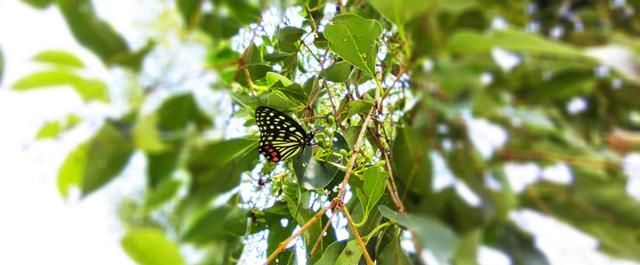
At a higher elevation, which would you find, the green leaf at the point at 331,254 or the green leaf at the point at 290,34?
the green leaf at the point at 290,34

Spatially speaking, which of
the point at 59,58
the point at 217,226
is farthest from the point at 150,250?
the point at 59,58

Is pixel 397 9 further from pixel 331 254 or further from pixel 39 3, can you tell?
pixel 39 3

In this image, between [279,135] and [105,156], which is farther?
[105,156]

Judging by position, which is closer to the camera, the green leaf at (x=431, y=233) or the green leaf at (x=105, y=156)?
the green leaf at (x=431, y=233)

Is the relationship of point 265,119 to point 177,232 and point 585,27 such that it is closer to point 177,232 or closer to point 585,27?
point 177,232

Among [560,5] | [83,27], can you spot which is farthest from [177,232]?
[560,5]

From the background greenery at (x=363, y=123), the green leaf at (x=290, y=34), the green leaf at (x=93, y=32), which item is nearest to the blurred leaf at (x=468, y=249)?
the background greenery at (x=363, y=123)

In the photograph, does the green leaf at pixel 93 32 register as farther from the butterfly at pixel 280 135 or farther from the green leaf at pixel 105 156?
the butterfly at pixel 280 135
